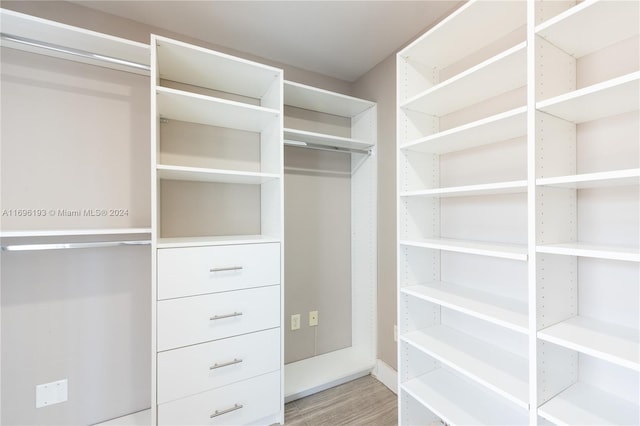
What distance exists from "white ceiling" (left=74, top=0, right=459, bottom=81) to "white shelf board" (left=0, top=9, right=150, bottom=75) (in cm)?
32

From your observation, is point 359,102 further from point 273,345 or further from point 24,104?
point 24,104

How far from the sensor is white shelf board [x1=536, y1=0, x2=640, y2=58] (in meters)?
0.86

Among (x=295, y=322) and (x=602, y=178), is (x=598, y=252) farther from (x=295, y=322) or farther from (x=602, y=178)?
(x=295, y=322)

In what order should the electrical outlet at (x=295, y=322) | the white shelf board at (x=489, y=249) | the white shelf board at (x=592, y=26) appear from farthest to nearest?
the electrical outlet at (x=295, y=322), the white shelf board at (x=489, y=249), the white shelf board at (x=592, y=26)

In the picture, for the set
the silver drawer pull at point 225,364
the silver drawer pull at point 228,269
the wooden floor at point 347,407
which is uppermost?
the silver drawer pull at point 228,269

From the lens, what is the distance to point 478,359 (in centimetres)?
129

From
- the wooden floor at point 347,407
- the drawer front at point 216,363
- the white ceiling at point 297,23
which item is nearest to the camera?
the drawer front at point 216,363

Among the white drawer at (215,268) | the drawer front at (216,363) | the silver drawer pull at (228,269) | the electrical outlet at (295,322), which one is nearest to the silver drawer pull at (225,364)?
the drawer front at (216,363)

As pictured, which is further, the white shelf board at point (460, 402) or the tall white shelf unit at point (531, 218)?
the white shelf board at point (460, 402)

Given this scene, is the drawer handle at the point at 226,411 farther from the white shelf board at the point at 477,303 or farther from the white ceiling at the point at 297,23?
the white ceiling at the point at 297,23

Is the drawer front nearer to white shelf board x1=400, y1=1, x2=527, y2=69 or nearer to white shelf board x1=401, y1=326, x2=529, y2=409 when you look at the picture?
white shelf board x1=401, y1=326, x2=529, y2=409

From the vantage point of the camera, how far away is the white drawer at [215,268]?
1395 mm

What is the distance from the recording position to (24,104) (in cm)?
144

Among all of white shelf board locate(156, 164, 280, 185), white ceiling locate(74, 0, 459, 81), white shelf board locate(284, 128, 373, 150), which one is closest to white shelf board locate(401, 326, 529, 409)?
white shelf board locate(156, 164, 280, 185)
